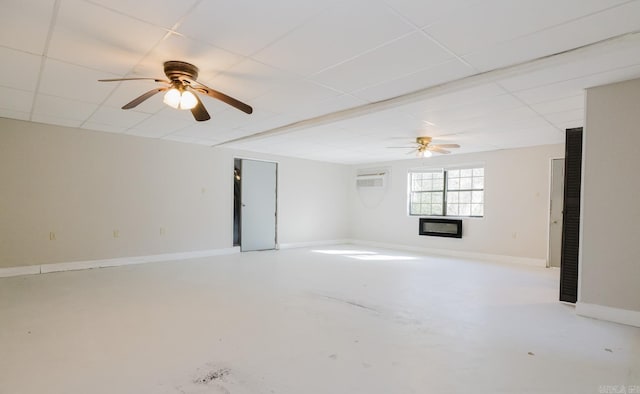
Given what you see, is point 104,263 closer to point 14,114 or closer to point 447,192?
point 14,114

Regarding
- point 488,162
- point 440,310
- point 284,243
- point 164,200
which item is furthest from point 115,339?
point 488,162

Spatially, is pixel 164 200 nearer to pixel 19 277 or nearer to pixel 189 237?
pixel 189 237

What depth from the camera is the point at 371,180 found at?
828cm

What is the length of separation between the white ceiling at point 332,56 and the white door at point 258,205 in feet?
8.85

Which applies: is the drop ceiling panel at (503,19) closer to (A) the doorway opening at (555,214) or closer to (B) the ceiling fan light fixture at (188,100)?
(B) the ceiling fan light fixture at (188,100)

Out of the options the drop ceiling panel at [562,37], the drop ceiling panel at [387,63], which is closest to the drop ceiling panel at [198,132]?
the drop ceiling panel at [387,63]

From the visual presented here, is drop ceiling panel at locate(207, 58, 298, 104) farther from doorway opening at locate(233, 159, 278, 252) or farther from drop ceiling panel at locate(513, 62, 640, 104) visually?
doorway opening at locate(233, 159, 278, 252)

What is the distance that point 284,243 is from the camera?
7492 millimetres

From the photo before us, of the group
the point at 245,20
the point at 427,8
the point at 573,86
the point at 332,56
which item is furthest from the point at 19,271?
the point at 573,86

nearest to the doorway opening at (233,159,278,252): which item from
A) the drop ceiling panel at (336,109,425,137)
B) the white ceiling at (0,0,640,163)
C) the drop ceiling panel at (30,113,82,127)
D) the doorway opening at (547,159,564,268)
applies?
the white ceiling at (0,0,640,163)

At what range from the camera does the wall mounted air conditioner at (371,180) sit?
8.05 metres

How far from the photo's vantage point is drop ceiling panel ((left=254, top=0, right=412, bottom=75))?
1.88 m

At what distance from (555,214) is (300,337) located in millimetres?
5365

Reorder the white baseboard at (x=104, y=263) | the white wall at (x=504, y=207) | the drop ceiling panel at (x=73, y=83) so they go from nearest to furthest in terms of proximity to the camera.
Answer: the drop ceiling panel at (x=73, y=83)
the white baseboard at (x=104, y=263)
the white wall at (x=504, y=207)
